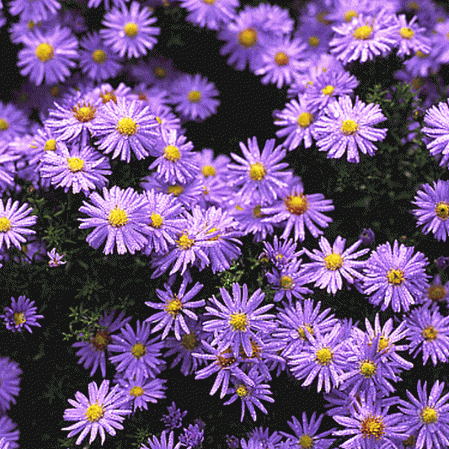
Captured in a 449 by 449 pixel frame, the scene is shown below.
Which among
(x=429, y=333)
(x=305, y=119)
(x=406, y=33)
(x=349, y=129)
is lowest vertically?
(x=429, y=333)

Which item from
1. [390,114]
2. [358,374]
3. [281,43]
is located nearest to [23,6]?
[281,43]

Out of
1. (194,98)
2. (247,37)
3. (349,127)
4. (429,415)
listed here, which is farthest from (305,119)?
(429,415)

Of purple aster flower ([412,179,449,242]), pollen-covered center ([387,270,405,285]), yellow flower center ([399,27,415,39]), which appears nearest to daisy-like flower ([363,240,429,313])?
pollen-covered center ([387,270,405,285])

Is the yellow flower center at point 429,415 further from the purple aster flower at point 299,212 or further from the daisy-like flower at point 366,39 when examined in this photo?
the daisy-like flower at point 366,39

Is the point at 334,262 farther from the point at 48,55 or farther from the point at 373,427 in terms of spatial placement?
the point at 48,55

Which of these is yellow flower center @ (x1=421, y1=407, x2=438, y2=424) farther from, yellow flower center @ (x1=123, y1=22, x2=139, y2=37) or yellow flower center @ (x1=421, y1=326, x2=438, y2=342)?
yellow flower center @ (x1=123, y1=22, x2=139, y2=37)

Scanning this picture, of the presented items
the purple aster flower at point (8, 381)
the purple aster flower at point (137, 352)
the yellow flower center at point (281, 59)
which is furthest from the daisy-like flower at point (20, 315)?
the yellow flower center at point (281, 59)
